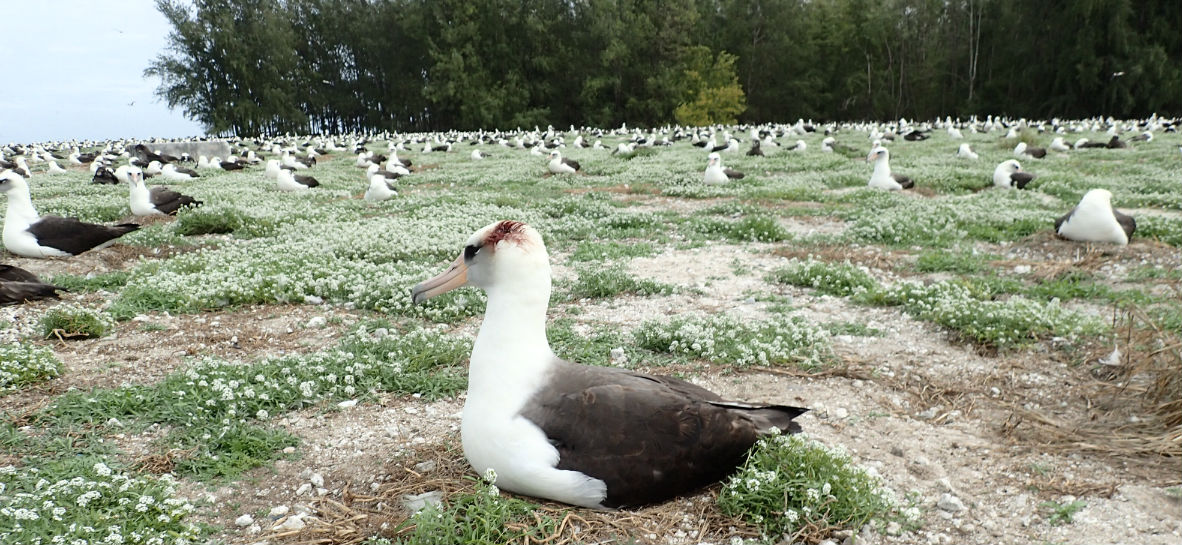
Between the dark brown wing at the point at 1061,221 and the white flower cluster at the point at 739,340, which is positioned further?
the dark brown wing at the point at 1061,221

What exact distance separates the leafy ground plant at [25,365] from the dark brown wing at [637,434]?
4.82 metres

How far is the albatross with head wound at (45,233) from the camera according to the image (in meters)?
10.9

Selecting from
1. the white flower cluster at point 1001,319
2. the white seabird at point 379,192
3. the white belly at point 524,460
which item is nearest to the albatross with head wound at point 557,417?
the white belly at point 524,460

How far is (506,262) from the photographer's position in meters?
4.14

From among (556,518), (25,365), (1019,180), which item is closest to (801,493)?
(556,518)

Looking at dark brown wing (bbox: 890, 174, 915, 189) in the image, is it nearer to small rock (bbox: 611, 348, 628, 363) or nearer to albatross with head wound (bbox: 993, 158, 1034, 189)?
albatross with head wound (bbox: 993, 158, 1034, 189)

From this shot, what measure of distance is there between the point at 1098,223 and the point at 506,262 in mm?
10209

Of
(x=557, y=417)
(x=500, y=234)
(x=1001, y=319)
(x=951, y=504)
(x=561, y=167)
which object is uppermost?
(x=561, y=167)

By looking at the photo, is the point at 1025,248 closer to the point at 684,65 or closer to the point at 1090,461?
the point at 1090,461

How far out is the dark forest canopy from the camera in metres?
71.8

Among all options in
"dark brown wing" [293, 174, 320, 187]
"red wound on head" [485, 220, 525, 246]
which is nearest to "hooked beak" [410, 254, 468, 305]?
"red wound on head" [485, 220, 525, 246]

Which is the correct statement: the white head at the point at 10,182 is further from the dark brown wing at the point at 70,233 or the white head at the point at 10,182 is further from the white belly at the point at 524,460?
the white belly at the point at 524,460

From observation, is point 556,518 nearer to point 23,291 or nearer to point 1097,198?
point 23,291

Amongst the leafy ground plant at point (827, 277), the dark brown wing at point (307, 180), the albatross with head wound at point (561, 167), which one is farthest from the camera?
the albatross with head wound at point (561, 167)
